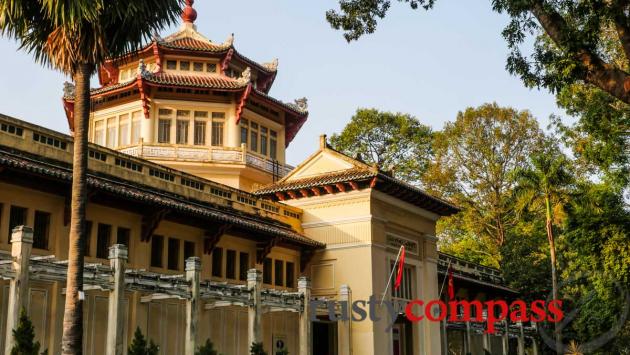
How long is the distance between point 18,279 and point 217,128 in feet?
83.2

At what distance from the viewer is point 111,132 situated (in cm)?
4472

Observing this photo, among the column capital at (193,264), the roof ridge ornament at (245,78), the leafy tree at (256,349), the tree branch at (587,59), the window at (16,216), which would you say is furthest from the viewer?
the roof ridge ornament at (245,78)

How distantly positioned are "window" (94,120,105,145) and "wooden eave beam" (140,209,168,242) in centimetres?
1825

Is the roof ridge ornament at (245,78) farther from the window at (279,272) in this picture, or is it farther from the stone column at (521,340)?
the stone column at (521,340)

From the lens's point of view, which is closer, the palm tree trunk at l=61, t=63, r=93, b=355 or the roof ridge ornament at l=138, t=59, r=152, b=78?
the palm tree trunk at l=61, t=63, r=93, b=355

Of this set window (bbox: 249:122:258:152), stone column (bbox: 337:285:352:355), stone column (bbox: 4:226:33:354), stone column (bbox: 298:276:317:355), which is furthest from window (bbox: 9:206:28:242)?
window (bbox: 249:122:258:152)

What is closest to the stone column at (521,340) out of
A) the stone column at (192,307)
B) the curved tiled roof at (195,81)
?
the curved tiled roof at (195,81)

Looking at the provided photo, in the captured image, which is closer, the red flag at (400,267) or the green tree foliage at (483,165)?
the red flag at (400,267)

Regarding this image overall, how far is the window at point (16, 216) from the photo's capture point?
23.0 meters

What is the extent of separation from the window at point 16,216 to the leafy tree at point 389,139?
138ft

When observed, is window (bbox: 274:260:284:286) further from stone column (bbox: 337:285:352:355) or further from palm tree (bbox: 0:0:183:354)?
palm tree (bbox: 0:0:183:354)

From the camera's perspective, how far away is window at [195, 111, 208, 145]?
43.7 metres

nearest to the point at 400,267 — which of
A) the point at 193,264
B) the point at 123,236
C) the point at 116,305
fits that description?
the point at 193,264

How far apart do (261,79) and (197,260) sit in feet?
89.2
